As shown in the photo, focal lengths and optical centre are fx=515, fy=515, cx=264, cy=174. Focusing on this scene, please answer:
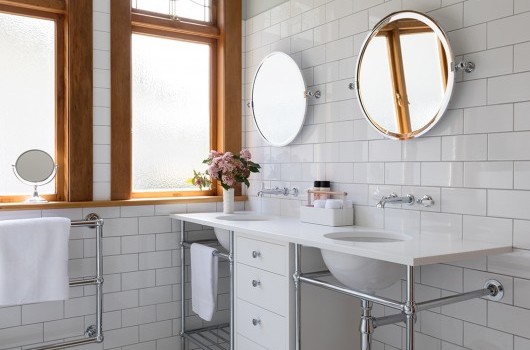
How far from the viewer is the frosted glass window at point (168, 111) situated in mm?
3297

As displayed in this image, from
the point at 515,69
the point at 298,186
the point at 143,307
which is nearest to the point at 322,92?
the point at 298,186

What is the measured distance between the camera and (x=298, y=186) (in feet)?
9.94

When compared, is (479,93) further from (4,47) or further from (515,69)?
(4,47)

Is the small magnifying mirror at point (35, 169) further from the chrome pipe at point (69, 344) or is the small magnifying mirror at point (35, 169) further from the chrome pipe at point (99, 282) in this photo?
the chrome pipe at point (69, 344)

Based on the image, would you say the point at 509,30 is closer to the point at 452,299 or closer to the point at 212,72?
the point at 452,299

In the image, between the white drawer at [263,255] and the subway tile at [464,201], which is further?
the white drawer at [263,255]

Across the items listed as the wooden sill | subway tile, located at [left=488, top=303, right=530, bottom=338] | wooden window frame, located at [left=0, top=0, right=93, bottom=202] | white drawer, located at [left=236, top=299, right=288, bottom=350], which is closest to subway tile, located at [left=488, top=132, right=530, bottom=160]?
subway tile, located at [left=488, top=303, right=530, bottom=338]

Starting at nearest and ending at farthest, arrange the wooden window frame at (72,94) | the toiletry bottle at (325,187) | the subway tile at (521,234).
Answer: the subway tile at (521,234), the toiletry bottle at (325,187), the wooden window frame at (72,94)

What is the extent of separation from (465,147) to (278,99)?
1376mm

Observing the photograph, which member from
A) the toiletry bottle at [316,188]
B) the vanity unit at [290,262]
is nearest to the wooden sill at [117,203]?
the vanity unit at [290,262]

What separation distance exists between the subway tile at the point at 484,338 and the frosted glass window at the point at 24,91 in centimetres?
233

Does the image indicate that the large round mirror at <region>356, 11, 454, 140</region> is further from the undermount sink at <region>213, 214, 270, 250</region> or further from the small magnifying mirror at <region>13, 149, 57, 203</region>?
the small magnifying mirror at <region>13, 149, 57, 203</region>

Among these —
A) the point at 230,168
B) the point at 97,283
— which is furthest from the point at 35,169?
the point at 230,168

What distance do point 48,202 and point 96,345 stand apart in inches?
35.1
